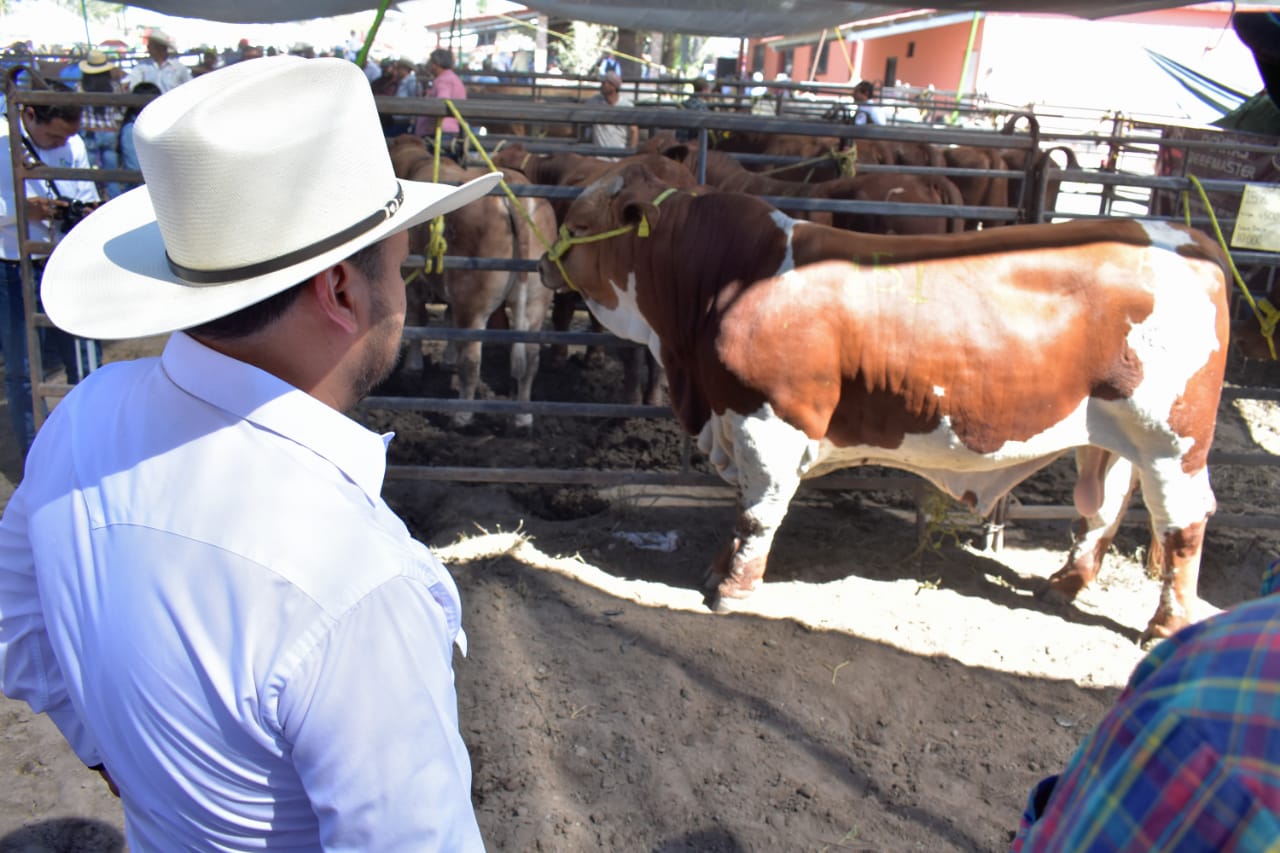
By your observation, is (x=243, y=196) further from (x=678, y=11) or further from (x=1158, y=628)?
(x=678, y=11)

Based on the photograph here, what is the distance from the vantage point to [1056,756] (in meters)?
3.44

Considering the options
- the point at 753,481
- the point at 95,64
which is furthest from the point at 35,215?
the point at 753,481

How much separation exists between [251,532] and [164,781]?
1.15ft

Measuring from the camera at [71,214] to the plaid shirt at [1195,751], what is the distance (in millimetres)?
5253

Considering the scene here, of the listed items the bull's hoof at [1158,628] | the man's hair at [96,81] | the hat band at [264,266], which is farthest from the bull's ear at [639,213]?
the man's hair at [96,81]

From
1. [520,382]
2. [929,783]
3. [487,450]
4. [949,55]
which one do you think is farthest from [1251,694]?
[949,55]

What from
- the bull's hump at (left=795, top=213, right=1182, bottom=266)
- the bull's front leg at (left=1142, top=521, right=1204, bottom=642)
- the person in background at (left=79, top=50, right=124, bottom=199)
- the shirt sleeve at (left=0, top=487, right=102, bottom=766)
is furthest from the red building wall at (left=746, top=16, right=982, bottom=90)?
the shirt sleeve at (left=0, top=487, right=102, bottom=766)

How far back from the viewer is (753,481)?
13.2ft

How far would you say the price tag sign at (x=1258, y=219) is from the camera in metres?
4.52

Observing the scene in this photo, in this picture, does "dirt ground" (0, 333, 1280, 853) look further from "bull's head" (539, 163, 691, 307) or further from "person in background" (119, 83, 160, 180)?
"person in background" (119, 83, 160, 180)

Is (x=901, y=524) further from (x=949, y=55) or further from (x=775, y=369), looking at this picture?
(x=949, y=55)

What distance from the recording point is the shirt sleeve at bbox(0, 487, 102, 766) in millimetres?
1409

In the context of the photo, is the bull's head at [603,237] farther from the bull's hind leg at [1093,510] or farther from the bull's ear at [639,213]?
the bull's hind leg at [1093,510]

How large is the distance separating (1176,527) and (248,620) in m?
3.89
